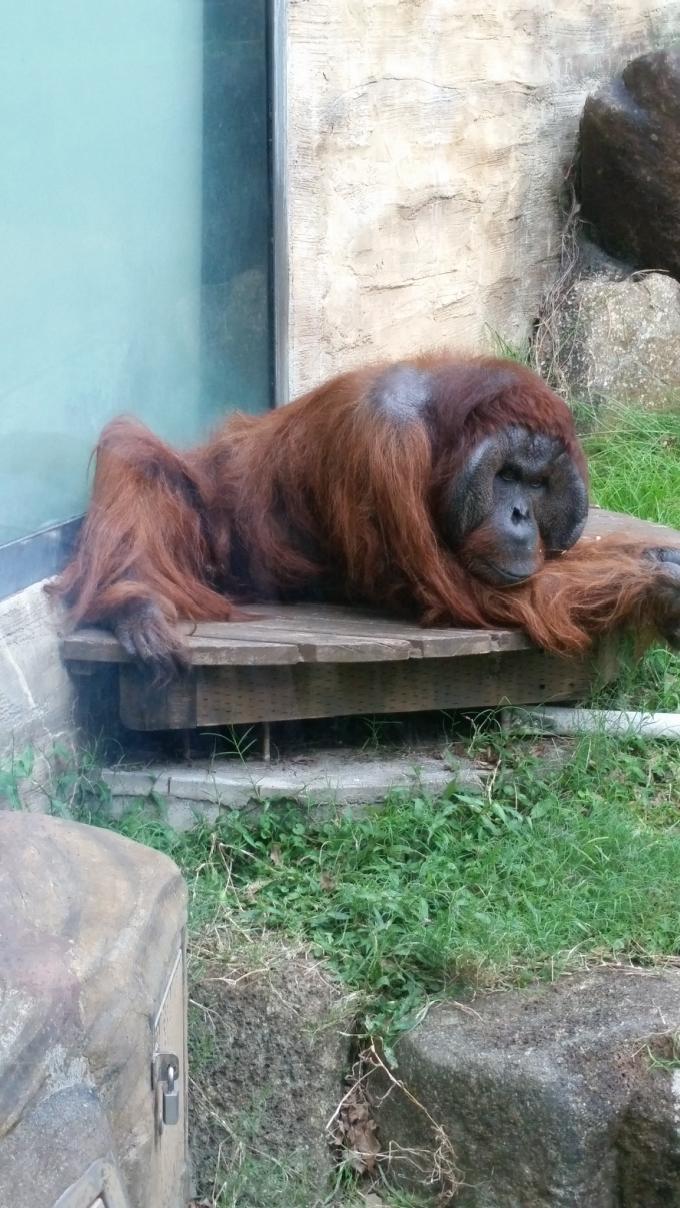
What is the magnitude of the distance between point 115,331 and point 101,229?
0.89 ft

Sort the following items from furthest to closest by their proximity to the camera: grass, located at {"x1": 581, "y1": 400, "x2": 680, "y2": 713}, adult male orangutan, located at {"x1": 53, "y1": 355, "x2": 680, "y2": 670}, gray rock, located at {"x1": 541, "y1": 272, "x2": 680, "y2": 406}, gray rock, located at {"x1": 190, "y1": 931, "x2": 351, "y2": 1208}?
gray rock, located at {"x1": 541, "y1": 272, "x2": 680, "y2": 406} → grass, located at {"x1": 581, "y1": 400, "x2": 680, "y2": 713} → adult male orangutan, located at {"x1": 53, "y1": 355, "x2": 680, "y2": 670} → gray rock, located at {"x1": 190, "y1": 931, "x2": 351, "y2": 1208}

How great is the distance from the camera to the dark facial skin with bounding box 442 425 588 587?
3.51m

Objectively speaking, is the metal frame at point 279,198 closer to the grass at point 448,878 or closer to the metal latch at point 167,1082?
the grass at point 448,878

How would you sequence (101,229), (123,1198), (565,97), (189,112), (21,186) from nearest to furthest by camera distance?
(123,1198)
(21,186)
(101,229)
(189,112)
(565,97)

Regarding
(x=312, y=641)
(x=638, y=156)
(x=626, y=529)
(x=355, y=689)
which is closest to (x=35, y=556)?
(x=312, y=641)

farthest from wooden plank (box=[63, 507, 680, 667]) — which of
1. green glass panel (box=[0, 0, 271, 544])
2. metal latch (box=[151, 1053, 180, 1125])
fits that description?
metal latch (box=[151, 1053, 180, 1125])

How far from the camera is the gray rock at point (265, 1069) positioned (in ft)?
9.05

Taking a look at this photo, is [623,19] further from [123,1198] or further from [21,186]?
[123,1198]

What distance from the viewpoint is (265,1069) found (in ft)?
9.26

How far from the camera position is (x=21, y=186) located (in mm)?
3258

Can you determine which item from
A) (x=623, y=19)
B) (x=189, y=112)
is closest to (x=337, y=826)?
(x=189, y=112)

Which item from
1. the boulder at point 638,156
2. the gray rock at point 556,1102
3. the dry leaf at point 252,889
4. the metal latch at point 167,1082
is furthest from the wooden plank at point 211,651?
the boulder at point 638,156

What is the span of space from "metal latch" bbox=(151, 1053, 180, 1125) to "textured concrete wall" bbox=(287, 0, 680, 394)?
286 centimetres

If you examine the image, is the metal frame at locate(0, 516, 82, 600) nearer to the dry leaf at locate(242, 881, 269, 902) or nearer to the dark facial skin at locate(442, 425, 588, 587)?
the dry leaf at locate(242, 881, 269, 902)
